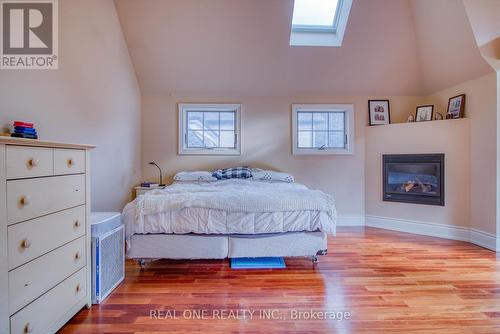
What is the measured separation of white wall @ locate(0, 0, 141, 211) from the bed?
0.84m

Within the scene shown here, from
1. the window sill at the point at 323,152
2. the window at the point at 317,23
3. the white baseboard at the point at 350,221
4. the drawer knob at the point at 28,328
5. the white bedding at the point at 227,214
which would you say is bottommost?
the white baseboard at the point at 350,221

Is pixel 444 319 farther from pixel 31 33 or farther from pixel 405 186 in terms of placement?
pixel 31 33

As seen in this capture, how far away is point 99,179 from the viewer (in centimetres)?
274

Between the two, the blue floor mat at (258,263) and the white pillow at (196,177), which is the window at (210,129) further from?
the blue floor mat at (258,263)

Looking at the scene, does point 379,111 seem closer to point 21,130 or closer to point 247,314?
point 247,314

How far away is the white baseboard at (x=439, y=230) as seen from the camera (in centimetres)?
293

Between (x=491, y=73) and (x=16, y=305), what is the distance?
4.53 metres

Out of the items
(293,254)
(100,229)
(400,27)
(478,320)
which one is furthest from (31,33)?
(400,27)

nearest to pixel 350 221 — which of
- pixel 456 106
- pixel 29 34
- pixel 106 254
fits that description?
pixel 456 106

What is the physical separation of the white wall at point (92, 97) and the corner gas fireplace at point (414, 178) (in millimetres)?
3727

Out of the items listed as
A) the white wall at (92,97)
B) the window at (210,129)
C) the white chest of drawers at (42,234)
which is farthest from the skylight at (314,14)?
the white chest of drawers at (42,234)

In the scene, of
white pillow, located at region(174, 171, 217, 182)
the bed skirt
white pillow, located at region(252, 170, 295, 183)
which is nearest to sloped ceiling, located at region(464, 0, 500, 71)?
white pillow, located at region(252, 170, 295, 183)

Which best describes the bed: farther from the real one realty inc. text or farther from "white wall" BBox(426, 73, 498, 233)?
"white wall" BBox(426, 73, 498, 233)

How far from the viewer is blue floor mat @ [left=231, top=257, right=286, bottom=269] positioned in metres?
2.41
